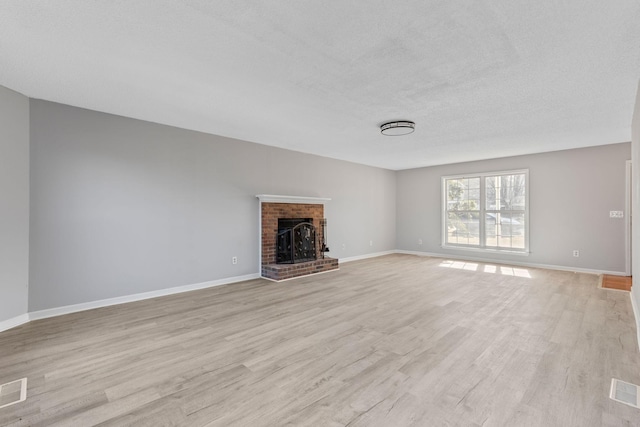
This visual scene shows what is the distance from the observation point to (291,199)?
570 cm

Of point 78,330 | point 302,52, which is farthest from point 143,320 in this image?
point 302,52

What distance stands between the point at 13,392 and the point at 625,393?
411 cm

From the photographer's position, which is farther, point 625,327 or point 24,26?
point 625,327

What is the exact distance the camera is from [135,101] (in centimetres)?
334

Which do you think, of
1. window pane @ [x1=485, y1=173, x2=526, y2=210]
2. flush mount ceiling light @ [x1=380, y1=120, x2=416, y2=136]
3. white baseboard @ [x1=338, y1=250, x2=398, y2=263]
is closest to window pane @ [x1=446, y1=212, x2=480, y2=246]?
window pane @ [x1=485, y1=173, x2=526, y2=210]

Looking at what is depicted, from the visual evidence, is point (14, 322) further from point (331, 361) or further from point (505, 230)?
point (505, 230)

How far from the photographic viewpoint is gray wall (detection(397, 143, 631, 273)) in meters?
5.28

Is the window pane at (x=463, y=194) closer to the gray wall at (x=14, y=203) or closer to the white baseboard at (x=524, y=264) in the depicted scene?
the white baseboard at (x=524, y=264)

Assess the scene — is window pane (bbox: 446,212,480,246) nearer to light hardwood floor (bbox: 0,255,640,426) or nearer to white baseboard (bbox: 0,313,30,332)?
light hardwood floor (bbox: 0,255,640,426)

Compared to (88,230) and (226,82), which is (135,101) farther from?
(88,230)

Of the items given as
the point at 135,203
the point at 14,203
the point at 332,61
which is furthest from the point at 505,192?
the point at 14,203

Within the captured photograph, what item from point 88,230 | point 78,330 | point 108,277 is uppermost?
point 88,230

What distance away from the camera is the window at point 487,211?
640 centimetres

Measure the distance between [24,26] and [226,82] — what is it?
55.7 inches
